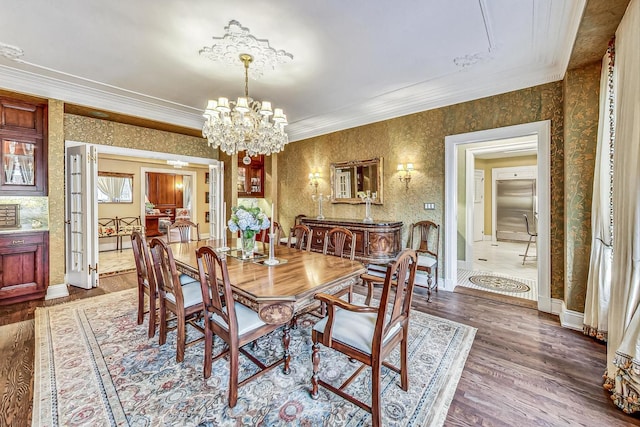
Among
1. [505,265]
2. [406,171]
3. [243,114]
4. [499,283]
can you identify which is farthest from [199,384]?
[505,265]

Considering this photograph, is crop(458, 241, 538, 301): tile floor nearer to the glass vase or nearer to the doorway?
the glass vase

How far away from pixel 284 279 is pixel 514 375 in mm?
1863

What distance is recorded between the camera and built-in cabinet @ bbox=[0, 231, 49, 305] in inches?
132

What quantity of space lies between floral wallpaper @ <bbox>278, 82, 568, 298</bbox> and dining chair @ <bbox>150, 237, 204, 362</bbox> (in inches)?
126

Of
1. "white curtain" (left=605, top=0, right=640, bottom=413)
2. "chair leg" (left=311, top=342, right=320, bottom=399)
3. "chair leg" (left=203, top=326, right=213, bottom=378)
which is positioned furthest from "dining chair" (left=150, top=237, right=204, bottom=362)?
"white curtain" (left=605, top=0, right=640, bottom=413)

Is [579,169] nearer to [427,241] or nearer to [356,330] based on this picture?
[427,241]

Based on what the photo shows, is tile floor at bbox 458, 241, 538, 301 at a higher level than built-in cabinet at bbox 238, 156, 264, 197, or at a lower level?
lower

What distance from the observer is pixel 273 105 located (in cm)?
434

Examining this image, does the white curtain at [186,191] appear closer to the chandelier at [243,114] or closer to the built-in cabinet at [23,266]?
the built-in cabinet at [23,266]

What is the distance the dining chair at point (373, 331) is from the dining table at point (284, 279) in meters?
0.17

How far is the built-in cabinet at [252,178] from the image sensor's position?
19.5ft

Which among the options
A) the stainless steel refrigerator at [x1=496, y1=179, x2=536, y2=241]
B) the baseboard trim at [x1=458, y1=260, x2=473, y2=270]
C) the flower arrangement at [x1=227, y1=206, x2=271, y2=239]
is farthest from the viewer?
the stainless steel refrigerator at [x1=496, y1=179, x2=536, y2=241]

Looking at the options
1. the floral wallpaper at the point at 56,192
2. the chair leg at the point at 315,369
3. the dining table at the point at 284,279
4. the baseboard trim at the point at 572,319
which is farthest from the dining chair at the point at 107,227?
the baseboard trim at the point at 572,319

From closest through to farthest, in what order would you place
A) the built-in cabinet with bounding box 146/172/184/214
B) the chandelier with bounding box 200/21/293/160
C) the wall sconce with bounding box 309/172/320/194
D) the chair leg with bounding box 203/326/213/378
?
the chair leg with bounding box 203/326/213/378 → the chandelier with bounding box 200/21/293/160 → the wall sconce with bounding box 309/172/320/194 → the built-in cabinet with bounding box 146/172/184/214
